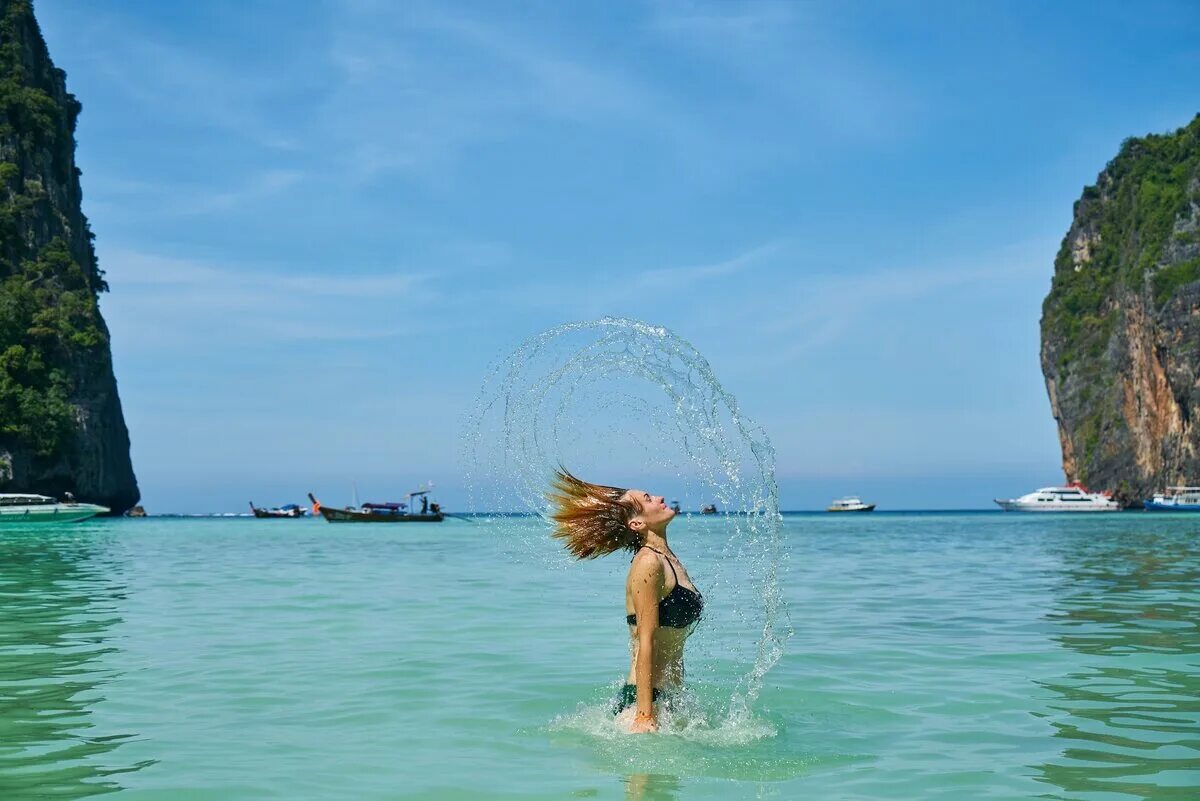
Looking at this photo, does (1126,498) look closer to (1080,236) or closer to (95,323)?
(1080,236)

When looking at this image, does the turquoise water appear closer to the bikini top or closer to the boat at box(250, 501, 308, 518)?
the bikini top

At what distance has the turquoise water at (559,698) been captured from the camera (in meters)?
7.43

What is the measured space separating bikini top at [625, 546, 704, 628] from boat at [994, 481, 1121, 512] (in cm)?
11645

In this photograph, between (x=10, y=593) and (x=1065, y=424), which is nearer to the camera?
(x=10, y=593)

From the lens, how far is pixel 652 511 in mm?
7910

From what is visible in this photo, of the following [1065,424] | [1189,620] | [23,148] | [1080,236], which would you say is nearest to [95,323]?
[23,148]

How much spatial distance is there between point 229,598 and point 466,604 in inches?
180

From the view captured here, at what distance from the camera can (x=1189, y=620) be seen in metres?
16.0

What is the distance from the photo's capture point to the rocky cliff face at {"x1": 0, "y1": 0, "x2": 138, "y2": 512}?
278 ft

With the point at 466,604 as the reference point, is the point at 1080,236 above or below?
above

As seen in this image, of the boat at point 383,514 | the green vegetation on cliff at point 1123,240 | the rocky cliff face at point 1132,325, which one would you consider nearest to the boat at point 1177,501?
the rocky cliff face at point 1132,325

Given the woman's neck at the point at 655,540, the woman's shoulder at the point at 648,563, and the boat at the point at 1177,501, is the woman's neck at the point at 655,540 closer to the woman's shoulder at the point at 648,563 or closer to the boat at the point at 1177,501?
the woman's shoulder at the point at 648,563

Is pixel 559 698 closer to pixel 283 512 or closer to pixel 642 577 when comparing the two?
pixel 642 577

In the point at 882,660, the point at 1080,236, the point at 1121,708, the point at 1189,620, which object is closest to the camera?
the point at 1121,708
